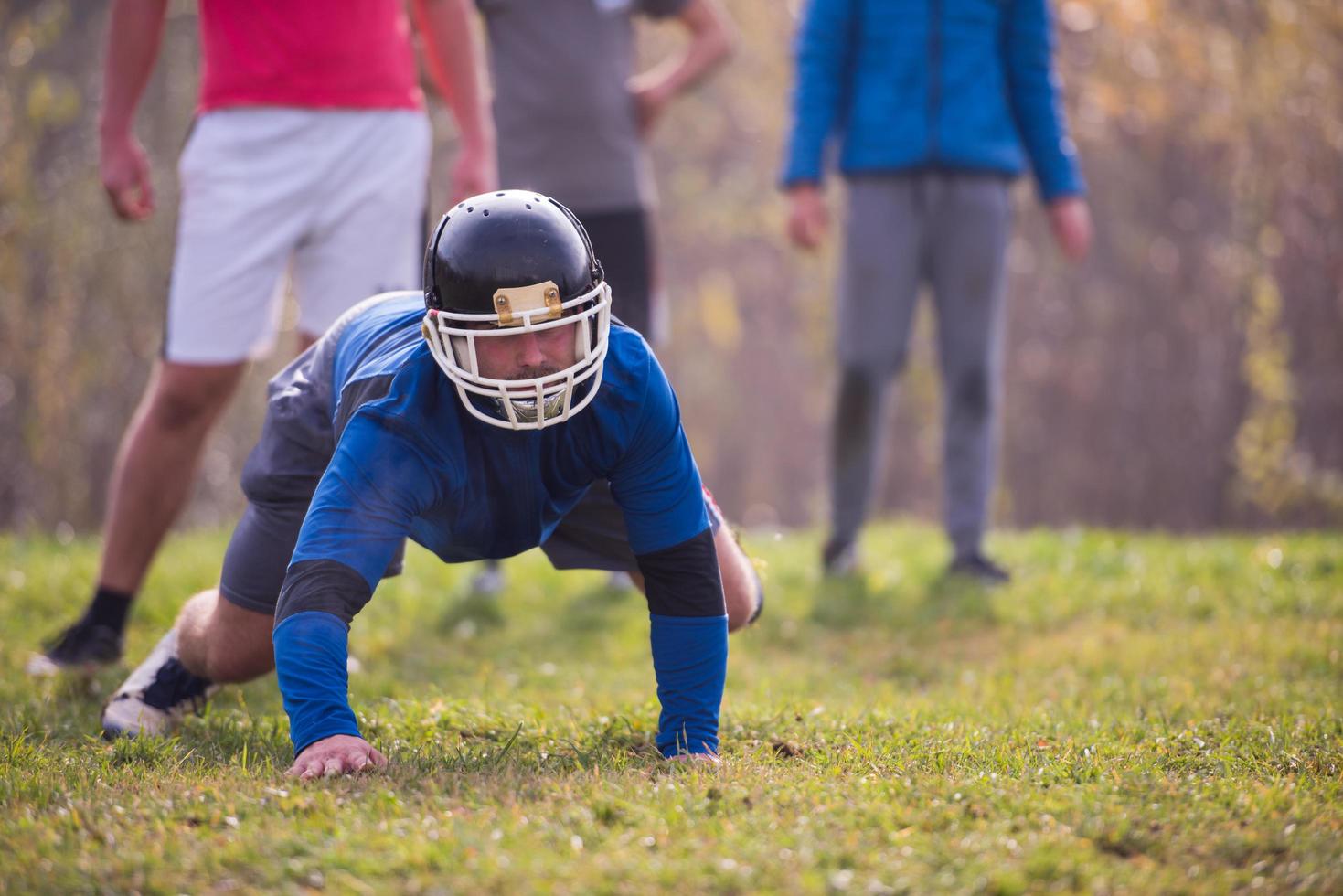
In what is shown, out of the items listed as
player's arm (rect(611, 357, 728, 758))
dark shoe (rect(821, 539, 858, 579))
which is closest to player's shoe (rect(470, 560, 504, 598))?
dark shoe (rect(821, 539, 858, 579))

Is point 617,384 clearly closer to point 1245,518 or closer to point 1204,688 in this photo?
point 1204,688

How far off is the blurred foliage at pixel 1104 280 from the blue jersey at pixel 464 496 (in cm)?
641

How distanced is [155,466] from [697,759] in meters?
2.31

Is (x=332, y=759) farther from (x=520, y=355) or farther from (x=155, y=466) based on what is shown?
(x=155, y=466)

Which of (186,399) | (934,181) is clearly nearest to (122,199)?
(186,399)

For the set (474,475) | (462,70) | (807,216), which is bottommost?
(807,216)

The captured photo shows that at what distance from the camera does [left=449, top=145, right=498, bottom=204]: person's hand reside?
4879 mm

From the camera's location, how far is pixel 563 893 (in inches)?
95.6

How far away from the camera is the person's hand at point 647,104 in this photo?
6.00m

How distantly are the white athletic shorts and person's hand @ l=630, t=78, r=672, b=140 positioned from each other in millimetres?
1521

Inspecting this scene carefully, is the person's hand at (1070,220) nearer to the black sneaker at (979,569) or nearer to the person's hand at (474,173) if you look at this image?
the black sneaker at (979,569)

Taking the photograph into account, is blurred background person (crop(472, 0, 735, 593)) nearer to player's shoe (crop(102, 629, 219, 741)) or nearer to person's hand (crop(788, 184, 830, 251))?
person's hand (crop(788, 184, 830, 251))

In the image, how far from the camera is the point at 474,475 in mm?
3246

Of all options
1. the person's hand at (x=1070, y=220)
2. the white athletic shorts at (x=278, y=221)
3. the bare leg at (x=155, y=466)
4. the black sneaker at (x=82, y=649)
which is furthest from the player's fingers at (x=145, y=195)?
the person's hand at (x=1070, y=220)
